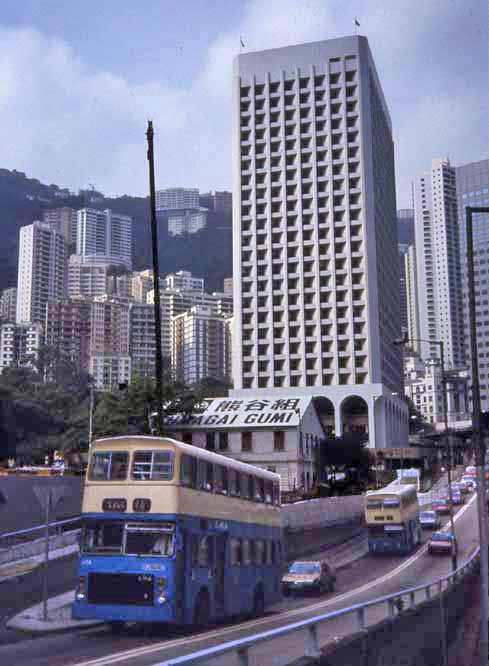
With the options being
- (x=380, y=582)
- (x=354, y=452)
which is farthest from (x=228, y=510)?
(x=354, y=452)

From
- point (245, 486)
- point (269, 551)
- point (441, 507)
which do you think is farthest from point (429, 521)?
point (245, 486)

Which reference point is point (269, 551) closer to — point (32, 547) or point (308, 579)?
point (308, 579)

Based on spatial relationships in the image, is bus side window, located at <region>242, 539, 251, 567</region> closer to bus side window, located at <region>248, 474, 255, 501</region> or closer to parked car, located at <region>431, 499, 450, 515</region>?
bus side window, located at <region>248, 474, 255, 501</region>

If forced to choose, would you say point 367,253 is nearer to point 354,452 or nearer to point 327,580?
point 354,452

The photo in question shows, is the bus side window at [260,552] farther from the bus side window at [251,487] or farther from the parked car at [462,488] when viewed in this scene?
the parked car at [462,488]

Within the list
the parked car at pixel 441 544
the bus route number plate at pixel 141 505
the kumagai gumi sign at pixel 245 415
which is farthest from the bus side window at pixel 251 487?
the kumagai gumi sign at pixel 245 415

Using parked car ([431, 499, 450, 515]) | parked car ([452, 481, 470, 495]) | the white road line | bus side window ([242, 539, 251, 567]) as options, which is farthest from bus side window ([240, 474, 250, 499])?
parked car ([452, 481, 470, 495])

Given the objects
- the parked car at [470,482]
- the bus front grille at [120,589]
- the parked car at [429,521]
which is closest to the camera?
the bus front grille at [120,589]
